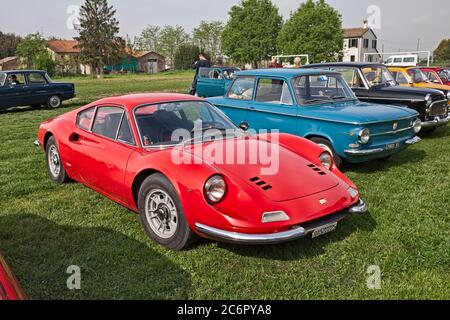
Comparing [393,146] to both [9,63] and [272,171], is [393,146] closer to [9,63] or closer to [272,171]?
[272,171]

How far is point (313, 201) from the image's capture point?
3.38 meters

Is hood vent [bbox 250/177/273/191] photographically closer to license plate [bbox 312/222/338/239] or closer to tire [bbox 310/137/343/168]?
license plate [bbox 312/222/338/239]

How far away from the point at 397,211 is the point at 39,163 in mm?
5568

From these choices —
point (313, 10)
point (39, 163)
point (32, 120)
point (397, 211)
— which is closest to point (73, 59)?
point (313, 10)

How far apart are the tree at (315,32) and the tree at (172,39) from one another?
49.4 metres

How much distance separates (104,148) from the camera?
432 cm

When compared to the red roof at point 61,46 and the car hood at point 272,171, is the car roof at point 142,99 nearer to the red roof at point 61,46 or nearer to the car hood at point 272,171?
the car hood at point 272,171

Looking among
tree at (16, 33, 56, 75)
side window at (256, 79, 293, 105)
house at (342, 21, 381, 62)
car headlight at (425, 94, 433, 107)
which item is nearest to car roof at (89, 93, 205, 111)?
side window at (256, 79, 293, 105)

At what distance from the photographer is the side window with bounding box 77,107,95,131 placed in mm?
4844

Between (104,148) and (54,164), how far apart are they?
171cm

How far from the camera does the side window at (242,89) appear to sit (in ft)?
23.0

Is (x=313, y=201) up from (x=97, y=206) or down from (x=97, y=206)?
up

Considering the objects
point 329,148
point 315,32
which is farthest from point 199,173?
point 315,32
